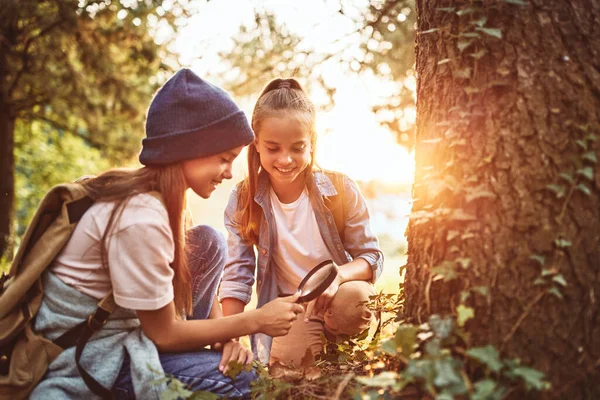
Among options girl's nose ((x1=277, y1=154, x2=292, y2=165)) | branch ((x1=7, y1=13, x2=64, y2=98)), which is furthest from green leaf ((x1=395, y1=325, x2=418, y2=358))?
branch ((x1=7, y1=13, x2=64, y2=98))

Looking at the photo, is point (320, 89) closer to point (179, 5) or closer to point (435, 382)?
point (179, 5)

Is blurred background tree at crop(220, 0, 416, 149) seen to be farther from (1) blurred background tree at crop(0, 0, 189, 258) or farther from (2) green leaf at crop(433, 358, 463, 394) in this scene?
(2) green leaf at crop(433, 358, 463, 394)

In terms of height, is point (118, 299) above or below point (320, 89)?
below

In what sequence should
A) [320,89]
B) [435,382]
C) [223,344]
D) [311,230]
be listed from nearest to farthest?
[435,382] → [223,344] → [311,230] → [320,89]

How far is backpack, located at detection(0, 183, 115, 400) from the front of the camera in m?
2.16

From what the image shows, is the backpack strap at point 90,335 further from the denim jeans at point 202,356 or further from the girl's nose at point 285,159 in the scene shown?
the girl's nose at point 285,159

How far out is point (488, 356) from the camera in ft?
5.62

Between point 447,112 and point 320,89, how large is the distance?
4.04 m

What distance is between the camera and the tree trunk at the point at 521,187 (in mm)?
1823

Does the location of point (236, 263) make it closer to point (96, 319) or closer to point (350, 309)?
point (350, 309)

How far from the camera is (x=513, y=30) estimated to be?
199cm

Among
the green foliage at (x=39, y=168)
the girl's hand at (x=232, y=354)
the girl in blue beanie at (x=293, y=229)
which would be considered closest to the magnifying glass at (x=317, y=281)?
the girl in blue beanie at (x=293, y=229)

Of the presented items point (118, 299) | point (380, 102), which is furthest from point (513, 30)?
point (380, 102)

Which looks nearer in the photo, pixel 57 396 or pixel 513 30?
pixel 513 30
